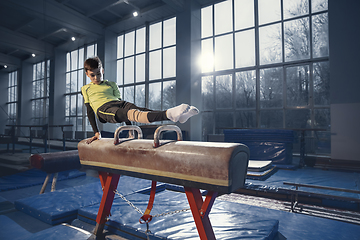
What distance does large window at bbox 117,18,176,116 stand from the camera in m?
8.84

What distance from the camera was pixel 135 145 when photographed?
5.33 feet

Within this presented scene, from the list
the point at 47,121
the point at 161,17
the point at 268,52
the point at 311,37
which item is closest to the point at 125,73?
the point at 161,17

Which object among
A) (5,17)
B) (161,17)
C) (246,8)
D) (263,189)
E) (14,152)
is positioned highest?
(161,17)

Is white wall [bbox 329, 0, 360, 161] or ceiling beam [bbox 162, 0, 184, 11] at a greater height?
ceiling beam [bbox 162, 0, 184, 11]

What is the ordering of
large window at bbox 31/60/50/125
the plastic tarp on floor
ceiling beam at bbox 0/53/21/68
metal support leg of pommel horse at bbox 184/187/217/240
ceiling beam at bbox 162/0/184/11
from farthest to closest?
ceiling beam at bbox 162/0/184/11 → large window at bbox 31/60/50/125 → ceiling beam at bbox 0/53/21/68 → the plastic tarp on floor → metal support leg of pommel horse at bbox 184/187/217/240

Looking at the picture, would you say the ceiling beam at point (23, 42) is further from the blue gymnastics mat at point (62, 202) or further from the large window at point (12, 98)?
the blue gymnastics mat at point (62, 202)

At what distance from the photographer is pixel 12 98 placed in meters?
4.65

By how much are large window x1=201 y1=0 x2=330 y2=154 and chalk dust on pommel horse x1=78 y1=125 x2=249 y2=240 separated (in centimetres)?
534

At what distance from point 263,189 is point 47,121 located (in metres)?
4.96

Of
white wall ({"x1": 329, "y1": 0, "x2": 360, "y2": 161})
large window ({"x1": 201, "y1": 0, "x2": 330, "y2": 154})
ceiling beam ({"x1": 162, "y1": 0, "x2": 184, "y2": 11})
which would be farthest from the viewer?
ceiling beam ({"x1": 162, "y1": 0, "x2": 184, "y2": 11})

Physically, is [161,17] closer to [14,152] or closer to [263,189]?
[14,152]

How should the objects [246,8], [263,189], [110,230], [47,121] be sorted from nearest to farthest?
1. [110,230]
2. [263,189]
3. [47,121]
4. [246,8]

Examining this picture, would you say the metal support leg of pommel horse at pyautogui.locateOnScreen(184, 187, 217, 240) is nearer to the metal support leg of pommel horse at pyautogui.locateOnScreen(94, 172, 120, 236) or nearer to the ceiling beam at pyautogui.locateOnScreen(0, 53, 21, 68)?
the metal support leg of pommel horse at pyautogui.locateOnScreen(94, 172, 120, 236)

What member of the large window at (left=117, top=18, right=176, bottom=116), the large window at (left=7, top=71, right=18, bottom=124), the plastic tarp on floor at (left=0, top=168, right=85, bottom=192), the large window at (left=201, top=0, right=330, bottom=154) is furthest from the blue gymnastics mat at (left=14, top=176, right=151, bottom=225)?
the large window at (left=117, top=18, right=176, bottom=116)
